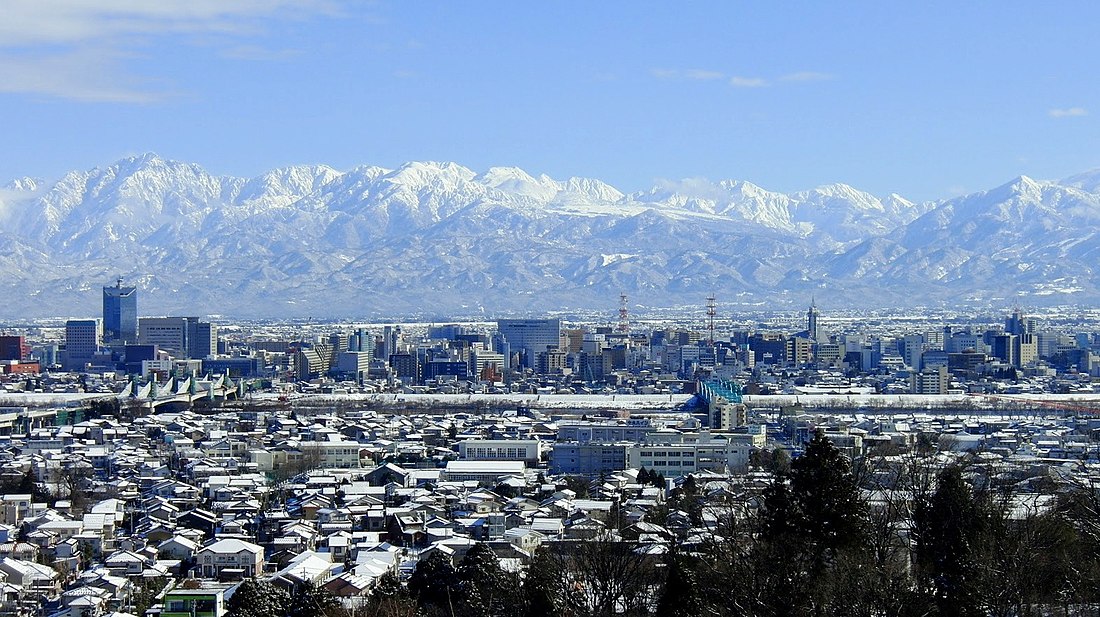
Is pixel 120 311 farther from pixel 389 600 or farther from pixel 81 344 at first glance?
pixel 389 600

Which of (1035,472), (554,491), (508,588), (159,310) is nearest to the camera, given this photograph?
(508,588)

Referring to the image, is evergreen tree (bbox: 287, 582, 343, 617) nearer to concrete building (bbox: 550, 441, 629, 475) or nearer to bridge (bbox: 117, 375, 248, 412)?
concrete building (bbox: 550, 441, 629, 475)

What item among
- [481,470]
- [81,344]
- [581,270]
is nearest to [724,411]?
[481,470]

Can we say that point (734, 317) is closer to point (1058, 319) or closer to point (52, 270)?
point (1058, 319)

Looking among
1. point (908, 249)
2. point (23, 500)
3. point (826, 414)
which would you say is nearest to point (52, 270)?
point (908, 249)

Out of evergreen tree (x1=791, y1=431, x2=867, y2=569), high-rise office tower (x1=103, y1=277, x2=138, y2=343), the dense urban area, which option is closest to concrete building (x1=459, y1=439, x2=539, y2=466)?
the dense urban area

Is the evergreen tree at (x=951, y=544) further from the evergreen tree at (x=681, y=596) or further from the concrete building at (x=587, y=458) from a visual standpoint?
the concrete building at (x=587, y=458)
